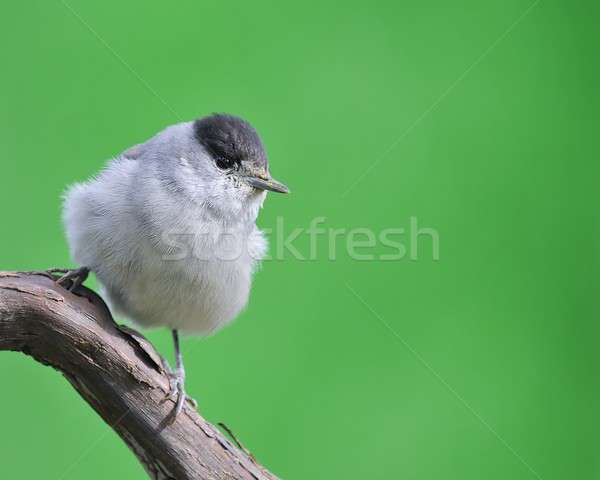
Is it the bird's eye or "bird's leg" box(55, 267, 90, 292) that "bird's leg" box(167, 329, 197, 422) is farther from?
the bird's eye

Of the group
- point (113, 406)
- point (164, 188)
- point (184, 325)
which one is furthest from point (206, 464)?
point (164, 188)

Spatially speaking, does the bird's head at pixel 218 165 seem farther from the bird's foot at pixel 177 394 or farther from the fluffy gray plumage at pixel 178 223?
the bird's foot at pixel 177 394

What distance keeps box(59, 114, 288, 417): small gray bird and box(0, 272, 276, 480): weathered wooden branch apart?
72mm

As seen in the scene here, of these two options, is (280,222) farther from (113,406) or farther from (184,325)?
(113,406)

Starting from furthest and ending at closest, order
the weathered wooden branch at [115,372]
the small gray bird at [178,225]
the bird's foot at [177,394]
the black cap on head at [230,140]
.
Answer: the black cap on head at [230,140]
the small gray bird at [178,225]
the bird's foot at [177,394]
the weathered wooden branch at [115,372]

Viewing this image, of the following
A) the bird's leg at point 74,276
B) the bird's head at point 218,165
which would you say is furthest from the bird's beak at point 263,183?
the bird's leg at point 74,276

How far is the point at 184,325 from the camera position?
203 centimetres

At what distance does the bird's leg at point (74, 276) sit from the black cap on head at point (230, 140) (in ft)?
1.53

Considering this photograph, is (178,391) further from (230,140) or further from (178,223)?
(230,140)

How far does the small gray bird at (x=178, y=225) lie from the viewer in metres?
1.83

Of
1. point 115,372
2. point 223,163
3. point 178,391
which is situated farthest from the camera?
point 223,163

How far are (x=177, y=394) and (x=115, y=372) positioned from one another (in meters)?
0.17

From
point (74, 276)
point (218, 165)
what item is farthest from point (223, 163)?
point (74, 276)

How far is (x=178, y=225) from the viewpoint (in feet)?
6.05
